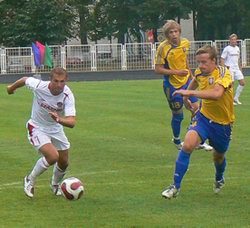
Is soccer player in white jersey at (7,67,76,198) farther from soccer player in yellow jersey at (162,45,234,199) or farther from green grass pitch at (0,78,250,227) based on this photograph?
soccer player in yellow jersey at (162,45,234,199)

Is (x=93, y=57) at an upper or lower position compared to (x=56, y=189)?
upper

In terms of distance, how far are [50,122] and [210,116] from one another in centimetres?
206

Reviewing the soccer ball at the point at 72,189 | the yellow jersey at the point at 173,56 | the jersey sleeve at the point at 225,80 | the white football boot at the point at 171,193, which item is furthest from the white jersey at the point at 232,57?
the soccer ball at the point at 72,189

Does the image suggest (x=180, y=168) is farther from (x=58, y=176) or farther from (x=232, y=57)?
(x=232, y=57)

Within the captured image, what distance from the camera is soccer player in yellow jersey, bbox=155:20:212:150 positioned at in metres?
13.4

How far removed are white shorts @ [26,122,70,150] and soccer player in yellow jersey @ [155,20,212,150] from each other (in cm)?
373

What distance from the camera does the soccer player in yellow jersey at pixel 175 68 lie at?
44.1 feet

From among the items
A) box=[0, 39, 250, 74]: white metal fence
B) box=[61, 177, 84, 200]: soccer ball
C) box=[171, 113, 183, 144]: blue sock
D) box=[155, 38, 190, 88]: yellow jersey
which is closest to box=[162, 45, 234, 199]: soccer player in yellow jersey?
box=[61, 177, 84, 200]: soccer ball

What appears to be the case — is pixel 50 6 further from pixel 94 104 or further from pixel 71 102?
pixel 71 102

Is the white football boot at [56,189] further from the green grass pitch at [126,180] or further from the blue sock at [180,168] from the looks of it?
the blue sock at [180,168]

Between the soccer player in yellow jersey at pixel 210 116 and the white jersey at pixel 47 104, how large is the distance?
150cm

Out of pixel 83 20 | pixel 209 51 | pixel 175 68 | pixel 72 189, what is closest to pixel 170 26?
pixel 175 68

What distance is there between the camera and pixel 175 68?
45.0 feet

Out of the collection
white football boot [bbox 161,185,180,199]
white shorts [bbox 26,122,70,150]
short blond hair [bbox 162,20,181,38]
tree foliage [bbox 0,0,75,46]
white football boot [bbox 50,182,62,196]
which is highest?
tree foliage [bbox 0,0,75,46]
